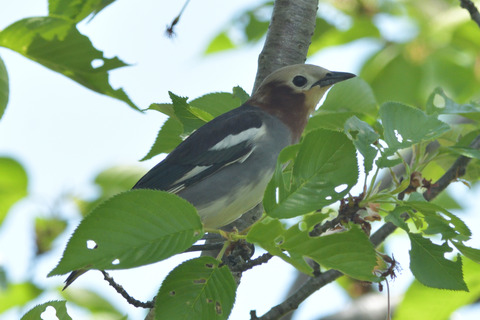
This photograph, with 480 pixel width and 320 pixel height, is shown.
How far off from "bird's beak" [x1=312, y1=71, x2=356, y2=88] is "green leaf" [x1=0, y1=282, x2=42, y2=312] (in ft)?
10.9

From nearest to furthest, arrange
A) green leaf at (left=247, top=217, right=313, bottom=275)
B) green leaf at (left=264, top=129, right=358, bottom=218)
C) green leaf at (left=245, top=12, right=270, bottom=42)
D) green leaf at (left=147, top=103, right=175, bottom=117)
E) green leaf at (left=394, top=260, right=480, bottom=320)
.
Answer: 1. green leaf at (left=247, top=217, right=313, bottom=275)
2. green leaf at (left=264, top=129, right=358, bottom=218)
3. green leaf at (left=147, top=103, right=175, bottom=117)
4. green leaf at (left=394, top=260, right=480, bottom=320)
5. green leaf at (left=245, top=12, right=270, bottom=42)

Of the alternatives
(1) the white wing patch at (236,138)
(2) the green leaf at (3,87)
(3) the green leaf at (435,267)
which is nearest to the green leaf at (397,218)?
(3) the green leaf at (435,267)

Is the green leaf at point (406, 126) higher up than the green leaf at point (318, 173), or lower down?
lower down

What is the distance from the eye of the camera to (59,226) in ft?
24.6

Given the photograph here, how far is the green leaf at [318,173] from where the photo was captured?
320 cm

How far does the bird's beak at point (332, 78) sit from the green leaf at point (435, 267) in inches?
80.4

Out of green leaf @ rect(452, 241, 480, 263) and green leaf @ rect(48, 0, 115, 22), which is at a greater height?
green leaf @ rect(48, 0, 115, 22)

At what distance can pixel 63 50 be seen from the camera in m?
4.14

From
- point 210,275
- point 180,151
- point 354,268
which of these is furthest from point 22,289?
point 354,268

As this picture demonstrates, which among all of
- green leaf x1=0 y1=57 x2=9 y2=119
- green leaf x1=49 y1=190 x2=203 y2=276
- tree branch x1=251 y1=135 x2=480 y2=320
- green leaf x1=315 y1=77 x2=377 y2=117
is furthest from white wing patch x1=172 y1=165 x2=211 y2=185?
green leaf x1=49 y1=190 x2=203 y2=276

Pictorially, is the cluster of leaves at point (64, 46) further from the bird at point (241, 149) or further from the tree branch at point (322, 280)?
the tree branch at point (322, 280)

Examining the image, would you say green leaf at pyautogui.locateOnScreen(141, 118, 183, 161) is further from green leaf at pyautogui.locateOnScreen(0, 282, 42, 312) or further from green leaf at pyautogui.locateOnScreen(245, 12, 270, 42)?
green leaf at pyautogui.locateOnScreen(245, 12, 270, 42)

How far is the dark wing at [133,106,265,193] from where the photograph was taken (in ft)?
16.9

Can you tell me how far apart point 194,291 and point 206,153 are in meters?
2.02
